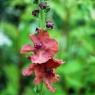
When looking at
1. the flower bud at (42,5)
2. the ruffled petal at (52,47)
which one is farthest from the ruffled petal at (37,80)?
the flower bud at (42,5)

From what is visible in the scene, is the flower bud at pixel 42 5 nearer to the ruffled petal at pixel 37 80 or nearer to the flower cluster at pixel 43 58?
the flower cluster at pixel 43 58

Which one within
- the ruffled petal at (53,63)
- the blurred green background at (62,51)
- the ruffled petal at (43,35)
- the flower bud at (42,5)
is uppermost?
the flower bud at (42,5)

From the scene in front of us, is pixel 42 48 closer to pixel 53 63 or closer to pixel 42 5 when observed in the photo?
pixel 53 63

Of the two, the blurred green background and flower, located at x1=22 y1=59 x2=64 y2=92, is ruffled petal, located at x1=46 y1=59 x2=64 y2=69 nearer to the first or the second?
flower, located at x1=22 y1=59 x2=64 y2=92

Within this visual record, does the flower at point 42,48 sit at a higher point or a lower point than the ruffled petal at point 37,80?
higher

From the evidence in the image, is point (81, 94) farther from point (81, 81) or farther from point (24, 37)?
point (24, 37)

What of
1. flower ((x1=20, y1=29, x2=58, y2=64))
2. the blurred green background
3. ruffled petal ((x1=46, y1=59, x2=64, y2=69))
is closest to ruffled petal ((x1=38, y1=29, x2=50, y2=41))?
flower ((x1=20, y1=29, x2=58, y2=64))

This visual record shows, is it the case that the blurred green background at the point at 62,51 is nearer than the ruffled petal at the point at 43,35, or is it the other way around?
the ruffled petal at the point at 43,35
